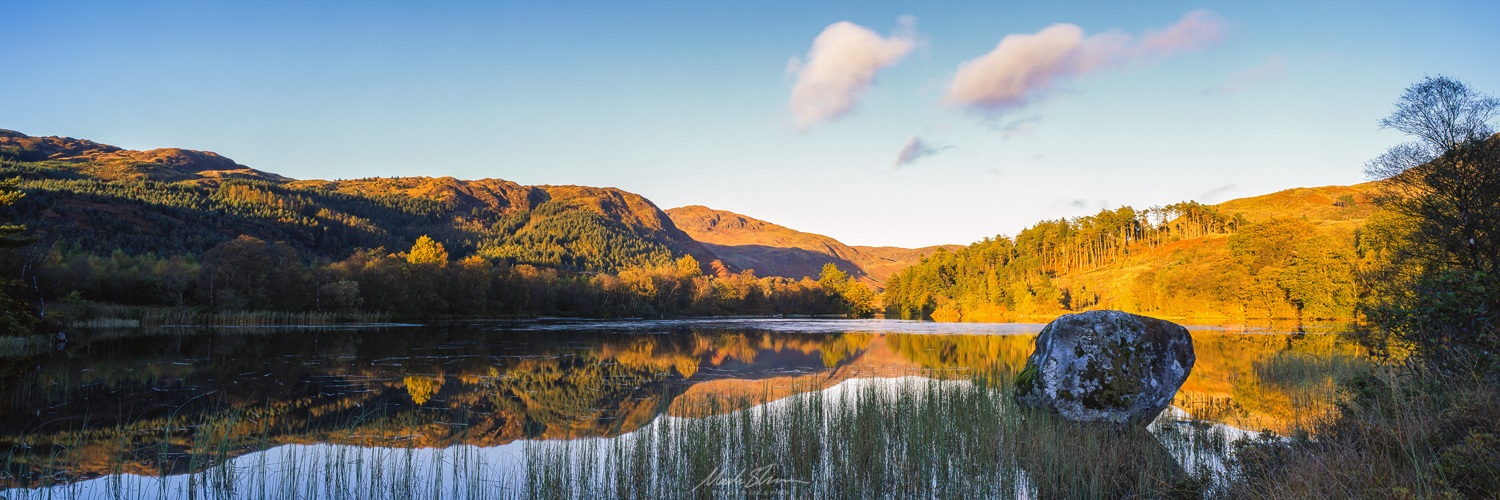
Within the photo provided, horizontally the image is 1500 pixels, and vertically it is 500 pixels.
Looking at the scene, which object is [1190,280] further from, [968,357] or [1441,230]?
[1441,230]

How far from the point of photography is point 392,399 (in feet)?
41.9

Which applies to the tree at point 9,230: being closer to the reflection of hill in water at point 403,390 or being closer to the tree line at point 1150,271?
the reflection of hill in water at point 403,390

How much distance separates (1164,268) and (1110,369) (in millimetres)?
88274

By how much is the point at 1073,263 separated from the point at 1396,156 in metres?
113

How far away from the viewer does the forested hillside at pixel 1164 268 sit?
52.9 metres

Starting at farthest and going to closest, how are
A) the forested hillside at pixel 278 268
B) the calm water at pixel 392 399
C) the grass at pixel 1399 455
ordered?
the forested hillside at pixel 278 268
the calm water at pixel 392 399
the grass at pixel 1399 455

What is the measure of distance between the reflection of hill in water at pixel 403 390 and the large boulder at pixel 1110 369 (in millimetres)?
1668

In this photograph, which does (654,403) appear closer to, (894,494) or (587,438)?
(587,438)

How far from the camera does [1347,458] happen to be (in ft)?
18.9

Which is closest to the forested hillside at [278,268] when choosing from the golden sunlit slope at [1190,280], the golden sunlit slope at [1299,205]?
the golden sunlit slope at [1190,280]

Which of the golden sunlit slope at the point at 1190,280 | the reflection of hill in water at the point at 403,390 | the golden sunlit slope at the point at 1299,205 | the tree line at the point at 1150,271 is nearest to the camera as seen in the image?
the reflection of hill in water at the point at 403,390

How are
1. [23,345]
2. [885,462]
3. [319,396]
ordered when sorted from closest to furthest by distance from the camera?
1. [885,462]
2. [319,396]
3. [23,345]

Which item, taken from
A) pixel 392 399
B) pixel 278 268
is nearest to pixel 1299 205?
pixel 392 399

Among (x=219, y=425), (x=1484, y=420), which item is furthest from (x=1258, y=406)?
(x=219, y=425)
